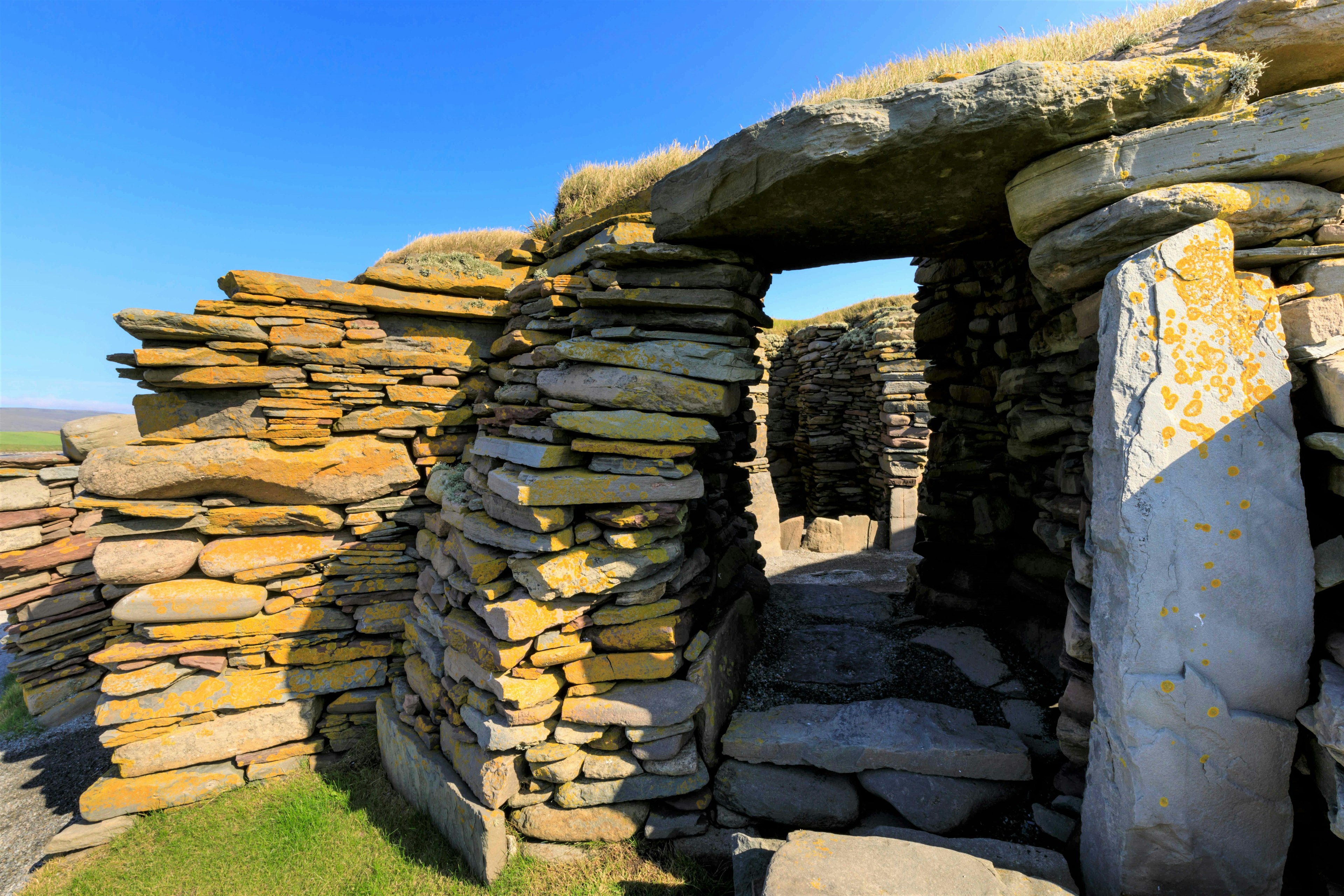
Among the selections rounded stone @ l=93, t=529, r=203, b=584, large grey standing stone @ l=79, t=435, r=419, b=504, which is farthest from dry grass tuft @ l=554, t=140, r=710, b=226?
rounded stone @ l=93, t=529, r=203, b=584

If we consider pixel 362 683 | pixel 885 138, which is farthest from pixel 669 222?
pixel 362 683

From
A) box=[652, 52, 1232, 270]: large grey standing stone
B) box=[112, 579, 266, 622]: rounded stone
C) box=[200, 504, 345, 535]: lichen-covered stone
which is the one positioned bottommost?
box=[112, 579, 266, 622]: rounded stone

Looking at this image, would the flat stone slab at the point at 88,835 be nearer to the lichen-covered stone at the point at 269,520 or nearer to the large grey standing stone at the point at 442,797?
Result: the large grey standing stone at the point at 442,797

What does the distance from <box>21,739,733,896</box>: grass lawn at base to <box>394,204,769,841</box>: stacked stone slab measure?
0.79 feet

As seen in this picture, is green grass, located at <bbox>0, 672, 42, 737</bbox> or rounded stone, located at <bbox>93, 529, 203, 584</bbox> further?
green grass, located at <bbox>0, 672, 42, 737</bbox>

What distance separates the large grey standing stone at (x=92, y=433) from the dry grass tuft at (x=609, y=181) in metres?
6.70

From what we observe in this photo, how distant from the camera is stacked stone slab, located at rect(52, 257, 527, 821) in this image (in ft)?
15.1

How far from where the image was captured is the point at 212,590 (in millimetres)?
4754

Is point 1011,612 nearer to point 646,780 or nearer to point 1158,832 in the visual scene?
point 1158,832

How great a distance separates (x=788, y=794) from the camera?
11.5ft

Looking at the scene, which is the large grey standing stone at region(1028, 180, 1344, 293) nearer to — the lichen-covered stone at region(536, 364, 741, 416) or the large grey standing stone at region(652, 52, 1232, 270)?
the large grey standing stone at region(652, 52, 1232, 270)

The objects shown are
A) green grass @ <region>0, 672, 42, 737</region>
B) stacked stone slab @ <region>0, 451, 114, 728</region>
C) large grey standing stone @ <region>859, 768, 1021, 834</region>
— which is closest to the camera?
large grey standing stone @ <region>859, 768, 1021, 834</region>

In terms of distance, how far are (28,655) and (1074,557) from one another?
40.1 ft

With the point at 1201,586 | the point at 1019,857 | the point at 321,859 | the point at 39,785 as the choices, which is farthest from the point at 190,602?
the point at 1201,586
